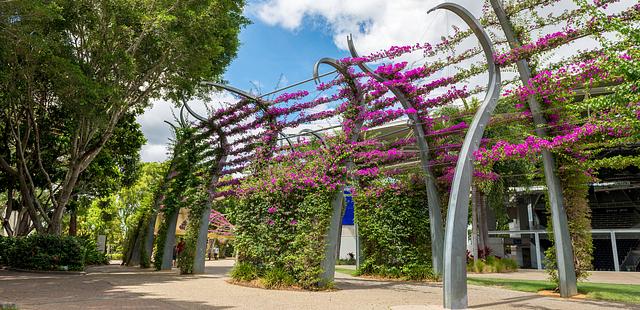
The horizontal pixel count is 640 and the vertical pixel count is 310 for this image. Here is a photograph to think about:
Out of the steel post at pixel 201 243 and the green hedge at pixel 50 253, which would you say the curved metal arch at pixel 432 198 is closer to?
the steel post at pixel 201 243

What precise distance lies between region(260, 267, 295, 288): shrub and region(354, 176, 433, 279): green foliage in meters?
3.63

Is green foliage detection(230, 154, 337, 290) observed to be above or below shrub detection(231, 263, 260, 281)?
above

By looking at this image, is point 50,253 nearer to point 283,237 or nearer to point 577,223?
point 283,237

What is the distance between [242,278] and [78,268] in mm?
8219

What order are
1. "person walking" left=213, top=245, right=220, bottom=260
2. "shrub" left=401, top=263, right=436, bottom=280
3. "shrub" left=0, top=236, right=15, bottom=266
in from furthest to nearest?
"person walking" left=213, top=245, right=220, bottom=260
"shrub" left=0, top=236, right=15, bottom=266
"shrub" left=401, top=263, right=436, bottom=280

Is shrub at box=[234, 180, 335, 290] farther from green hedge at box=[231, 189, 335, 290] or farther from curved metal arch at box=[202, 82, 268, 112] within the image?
curved metal arch at box=[202, 82, 268, 112]

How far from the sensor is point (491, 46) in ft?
31.0

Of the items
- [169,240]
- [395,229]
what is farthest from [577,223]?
[169,240]

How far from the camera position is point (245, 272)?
1266 cm

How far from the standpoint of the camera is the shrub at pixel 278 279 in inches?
445

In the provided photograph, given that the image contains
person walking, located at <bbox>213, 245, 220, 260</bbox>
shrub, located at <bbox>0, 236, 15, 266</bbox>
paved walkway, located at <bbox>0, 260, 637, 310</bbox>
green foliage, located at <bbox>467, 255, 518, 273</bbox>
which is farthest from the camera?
person walking, located at <bbox>213, 245, 220, 260</bbox>

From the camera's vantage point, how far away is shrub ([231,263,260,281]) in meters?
12.5

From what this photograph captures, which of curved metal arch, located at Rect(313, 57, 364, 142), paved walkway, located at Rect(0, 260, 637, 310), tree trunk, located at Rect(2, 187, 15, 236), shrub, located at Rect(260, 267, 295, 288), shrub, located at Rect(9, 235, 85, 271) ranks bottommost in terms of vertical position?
paved walkway, located at Rect(0, 260, 637, 310)

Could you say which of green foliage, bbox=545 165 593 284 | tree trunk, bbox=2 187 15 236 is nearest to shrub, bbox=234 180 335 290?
green foliage, bbox=545 165 593 284
